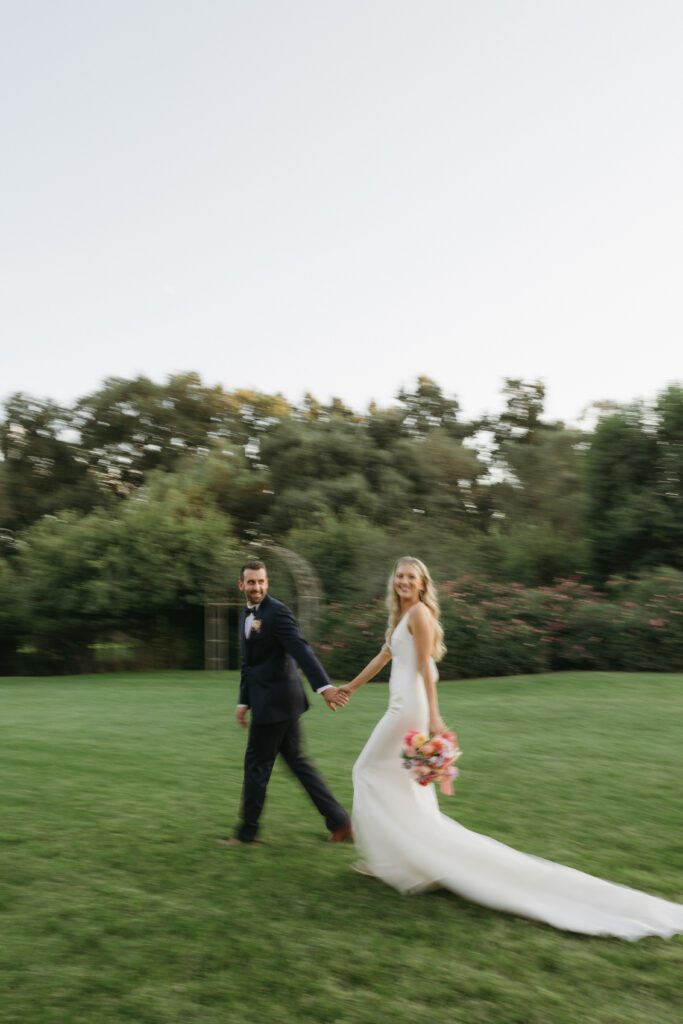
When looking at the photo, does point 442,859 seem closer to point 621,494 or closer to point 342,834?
point 342,834

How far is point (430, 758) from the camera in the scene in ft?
17.2

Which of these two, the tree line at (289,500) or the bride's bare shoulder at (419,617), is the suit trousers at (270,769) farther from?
the tree line at (289,500)

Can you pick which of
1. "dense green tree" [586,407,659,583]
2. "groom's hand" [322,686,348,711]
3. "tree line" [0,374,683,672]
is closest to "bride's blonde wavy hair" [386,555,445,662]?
"groom's hand" [322,686,348,711]

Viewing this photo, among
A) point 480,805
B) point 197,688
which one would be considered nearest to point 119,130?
point 197,688

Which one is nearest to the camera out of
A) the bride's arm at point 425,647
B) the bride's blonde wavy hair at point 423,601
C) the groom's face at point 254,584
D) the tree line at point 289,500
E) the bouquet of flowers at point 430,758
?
the bouquet of flowers at point 430,758

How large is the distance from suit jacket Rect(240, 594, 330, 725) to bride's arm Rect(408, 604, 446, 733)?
771mm

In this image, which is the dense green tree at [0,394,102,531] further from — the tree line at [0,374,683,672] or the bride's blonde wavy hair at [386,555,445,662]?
the bride's blonde wavy hair at [386,555,445,662]

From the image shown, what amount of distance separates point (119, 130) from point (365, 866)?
16424mm

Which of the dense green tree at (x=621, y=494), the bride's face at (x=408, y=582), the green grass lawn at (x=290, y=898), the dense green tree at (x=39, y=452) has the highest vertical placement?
the dense green tree at (x=39, y=452)

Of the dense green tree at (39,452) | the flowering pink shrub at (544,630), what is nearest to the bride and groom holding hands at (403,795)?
the flowering pink shrub at (544,630)

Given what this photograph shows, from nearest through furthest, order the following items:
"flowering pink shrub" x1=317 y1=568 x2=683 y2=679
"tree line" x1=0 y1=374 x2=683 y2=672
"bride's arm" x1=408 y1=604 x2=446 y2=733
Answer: "bride's arm" x1=408 y1=604 x2=446 y2=733 < "flowering pink shrub" x1=317 y1=568 x2=683 y2=679 < "tree line" x1=0 y1=374 x2=683 y2=672

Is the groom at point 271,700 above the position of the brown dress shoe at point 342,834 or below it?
above

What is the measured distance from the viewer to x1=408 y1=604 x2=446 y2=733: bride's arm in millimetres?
5539

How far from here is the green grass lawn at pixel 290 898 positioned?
12.6 ft
